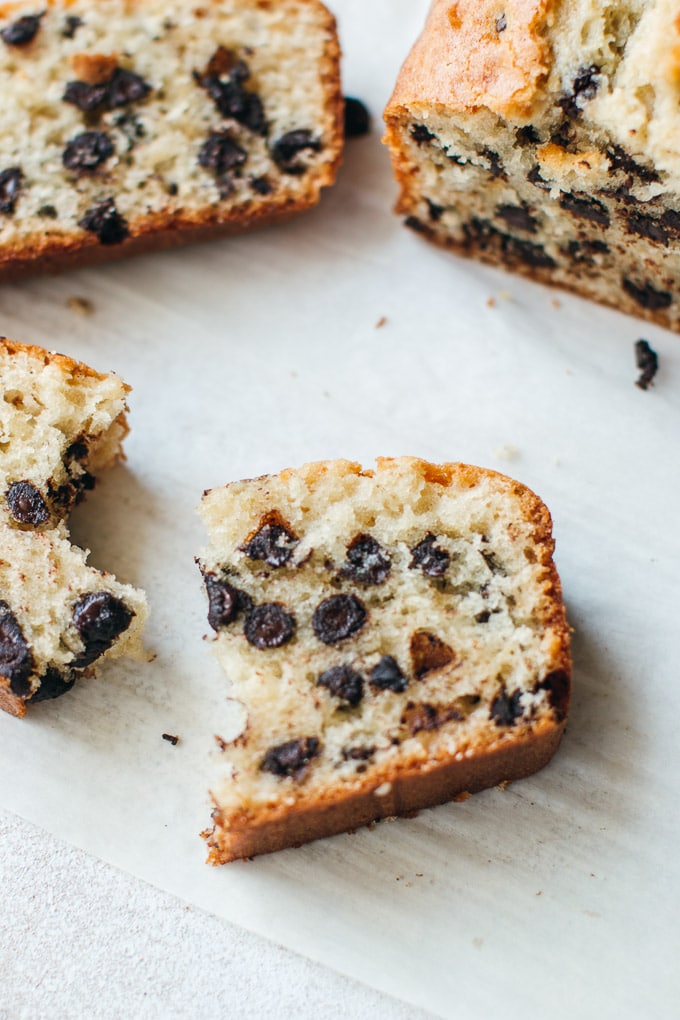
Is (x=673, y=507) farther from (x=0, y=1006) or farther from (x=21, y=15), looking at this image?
(x=21, y=15)

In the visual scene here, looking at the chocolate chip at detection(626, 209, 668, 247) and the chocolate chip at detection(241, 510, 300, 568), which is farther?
the chocolate chip at detection(626, 209, 668, 247)

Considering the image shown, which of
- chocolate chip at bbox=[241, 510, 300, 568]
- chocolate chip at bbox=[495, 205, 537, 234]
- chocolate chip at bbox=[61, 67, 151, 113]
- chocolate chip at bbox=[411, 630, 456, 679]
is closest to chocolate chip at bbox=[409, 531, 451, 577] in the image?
chocolate chip at bbox=[411, 630, 456, 679]

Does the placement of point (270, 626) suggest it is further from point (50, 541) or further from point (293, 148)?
point (293, 148)

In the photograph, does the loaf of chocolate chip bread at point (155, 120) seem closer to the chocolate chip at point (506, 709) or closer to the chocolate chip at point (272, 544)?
the chocolate chip at point (272, 544)

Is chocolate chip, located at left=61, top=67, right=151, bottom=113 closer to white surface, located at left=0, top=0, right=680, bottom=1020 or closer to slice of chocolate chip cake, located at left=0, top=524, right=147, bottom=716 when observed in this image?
white surface, located at left=0, top=0, right=680, bottom=1020

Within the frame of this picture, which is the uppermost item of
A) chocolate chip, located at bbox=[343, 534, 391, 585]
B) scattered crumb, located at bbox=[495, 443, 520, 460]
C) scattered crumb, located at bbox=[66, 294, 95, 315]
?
scattered crumb, located at bbox=[495, 443, 520, 460]
